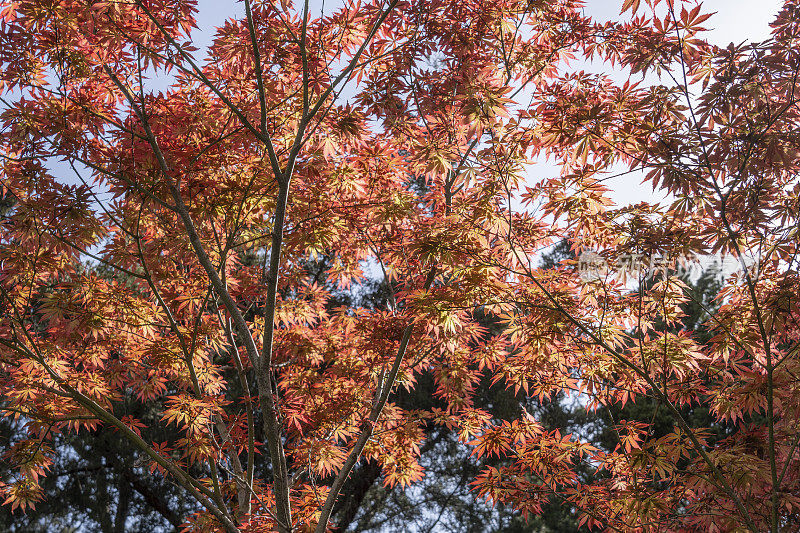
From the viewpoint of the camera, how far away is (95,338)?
3.29 m

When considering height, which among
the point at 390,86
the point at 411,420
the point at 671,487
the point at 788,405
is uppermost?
the point at 390,86

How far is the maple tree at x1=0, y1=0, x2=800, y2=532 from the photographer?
2225 millimetres

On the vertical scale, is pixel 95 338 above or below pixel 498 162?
below

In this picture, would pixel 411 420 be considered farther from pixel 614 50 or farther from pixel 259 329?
pixel 614 50

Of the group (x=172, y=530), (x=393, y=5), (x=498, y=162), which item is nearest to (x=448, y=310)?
(x=498, y=162)

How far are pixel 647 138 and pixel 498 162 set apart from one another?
659mm

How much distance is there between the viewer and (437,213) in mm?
3256

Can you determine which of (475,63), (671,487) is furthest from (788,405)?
(475,63)

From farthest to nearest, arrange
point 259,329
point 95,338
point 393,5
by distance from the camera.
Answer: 1. point 259,329
2. point 95,338
3. point 393,5

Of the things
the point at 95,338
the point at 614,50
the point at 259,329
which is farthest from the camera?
the point at 259,329

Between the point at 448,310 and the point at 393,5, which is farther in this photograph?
the point at 448,310

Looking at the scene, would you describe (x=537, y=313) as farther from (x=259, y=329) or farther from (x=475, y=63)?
(x=259, y=329)

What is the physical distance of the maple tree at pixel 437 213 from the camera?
2.22m

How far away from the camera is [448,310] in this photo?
262cm
